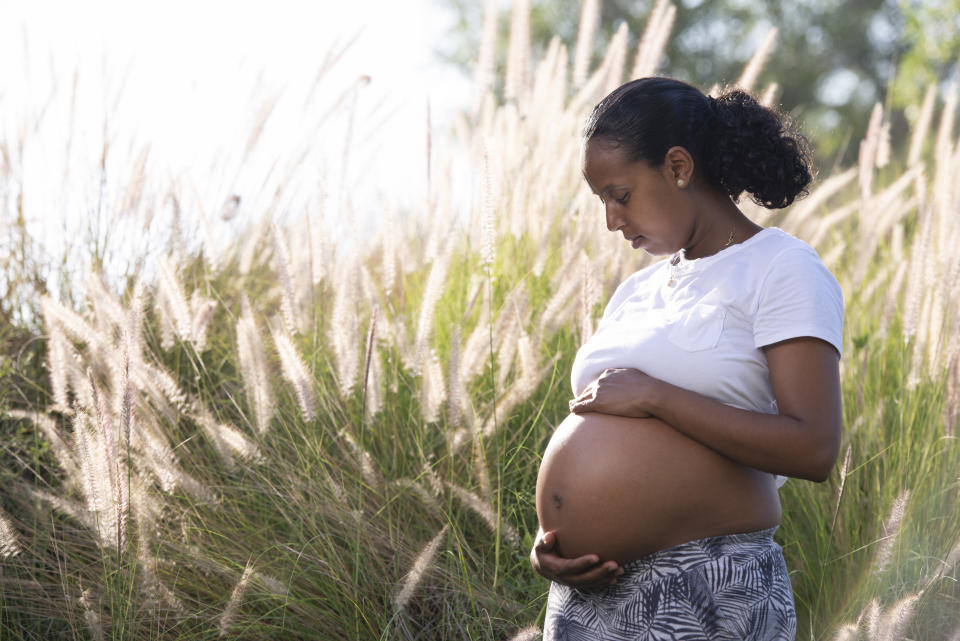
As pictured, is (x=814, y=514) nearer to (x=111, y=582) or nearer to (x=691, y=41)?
(x=111, y=582)

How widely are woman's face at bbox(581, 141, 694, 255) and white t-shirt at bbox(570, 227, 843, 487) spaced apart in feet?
0.30

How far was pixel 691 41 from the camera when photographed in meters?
22.4

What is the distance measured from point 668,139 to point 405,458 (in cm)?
160

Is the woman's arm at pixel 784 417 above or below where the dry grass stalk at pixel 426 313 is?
below

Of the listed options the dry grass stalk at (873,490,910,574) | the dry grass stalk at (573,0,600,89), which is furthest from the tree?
the dry grass stalk at (873,490,910,574)

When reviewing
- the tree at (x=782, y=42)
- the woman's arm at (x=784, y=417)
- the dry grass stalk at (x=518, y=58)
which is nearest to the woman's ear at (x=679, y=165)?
the woman's arm at (x=784, y=417)

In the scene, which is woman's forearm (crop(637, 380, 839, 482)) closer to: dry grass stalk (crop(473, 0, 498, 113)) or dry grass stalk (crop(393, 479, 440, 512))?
dry grass stalk (crop(393, 479, 440, 512))

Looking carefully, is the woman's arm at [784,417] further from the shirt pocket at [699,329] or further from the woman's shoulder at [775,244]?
the woman's shoulder at [775,244]

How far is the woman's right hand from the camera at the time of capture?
1920mm

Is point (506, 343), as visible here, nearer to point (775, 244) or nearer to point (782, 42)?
point (775, 244)

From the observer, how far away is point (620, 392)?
1897mm

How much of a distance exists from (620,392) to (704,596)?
44 cm

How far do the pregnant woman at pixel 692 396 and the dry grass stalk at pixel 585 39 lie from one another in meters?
2.40

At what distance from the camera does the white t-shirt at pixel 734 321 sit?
1.76 m
